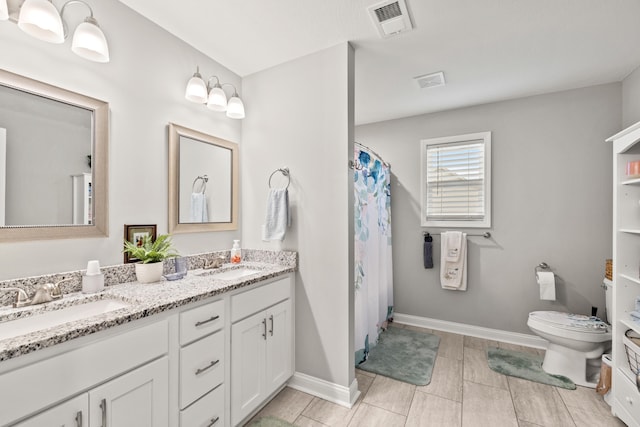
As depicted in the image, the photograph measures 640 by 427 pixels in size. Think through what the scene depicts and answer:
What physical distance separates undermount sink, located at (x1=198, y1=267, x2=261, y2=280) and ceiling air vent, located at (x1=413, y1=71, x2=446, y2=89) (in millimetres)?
2087

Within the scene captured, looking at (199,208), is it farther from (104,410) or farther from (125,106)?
(104,410)

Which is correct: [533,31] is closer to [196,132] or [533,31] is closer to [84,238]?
[196,132]

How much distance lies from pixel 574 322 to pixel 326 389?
1960 mm

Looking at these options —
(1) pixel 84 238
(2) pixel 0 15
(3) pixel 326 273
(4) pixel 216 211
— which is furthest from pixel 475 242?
(2) pixel 0 15

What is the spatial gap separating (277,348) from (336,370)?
438mm

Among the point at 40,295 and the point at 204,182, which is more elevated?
the point at 204,182

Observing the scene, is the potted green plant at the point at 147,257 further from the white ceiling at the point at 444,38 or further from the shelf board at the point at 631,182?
the shelf board at the point at 631,182

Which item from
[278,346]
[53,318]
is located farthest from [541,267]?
[53,318]

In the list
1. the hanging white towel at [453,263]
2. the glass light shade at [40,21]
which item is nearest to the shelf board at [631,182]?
the hanging white towel at [453,263]

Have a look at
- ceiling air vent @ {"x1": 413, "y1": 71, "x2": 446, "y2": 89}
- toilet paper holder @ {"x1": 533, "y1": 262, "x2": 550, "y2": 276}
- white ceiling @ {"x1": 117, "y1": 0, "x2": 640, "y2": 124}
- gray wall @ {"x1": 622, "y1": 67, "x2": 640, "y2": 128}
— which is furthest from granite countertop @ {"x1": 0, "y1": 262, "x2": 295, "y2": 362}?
gray wall @ {"x1": 622, "y1": 67, "x2": 640, "y2": 128}

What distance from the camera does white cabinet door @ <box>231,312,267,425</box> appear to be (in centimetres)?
158

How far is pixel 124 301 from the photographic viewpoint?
4.40 feet

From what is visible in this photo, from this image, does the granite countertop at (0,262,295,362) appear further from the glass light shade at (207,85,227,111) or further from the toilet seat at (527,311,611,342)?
the toilet seat at (527,311,611,342)

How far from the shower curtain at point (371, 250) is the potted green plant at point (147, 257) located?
4.60ft
